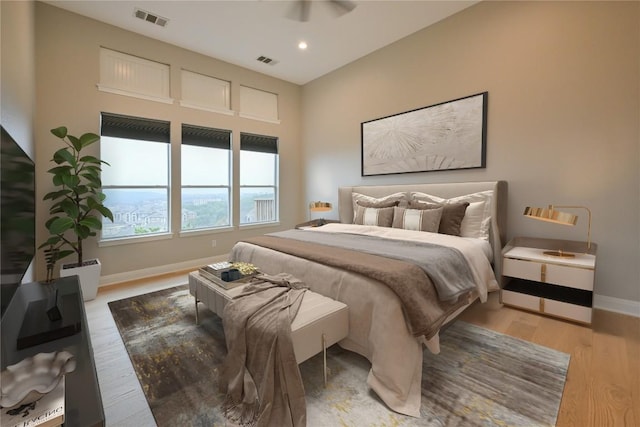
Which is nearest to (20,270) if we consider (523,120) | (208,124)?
(208,124)

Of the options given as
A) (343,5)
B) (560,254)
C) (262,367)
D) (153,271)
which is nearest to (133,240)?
(153,271)

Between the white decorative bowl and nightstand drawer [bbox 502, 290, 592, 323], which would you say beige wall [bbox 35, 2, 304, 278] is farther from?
nightstand drawer [bbox 502, 290, 592, 323]

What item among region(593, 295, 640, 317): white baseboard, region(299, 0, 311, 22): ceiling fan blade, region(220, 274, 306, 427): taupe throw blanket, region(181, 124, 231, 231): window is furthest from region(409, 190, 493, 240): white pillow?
region(181, 124, 231, 231): window

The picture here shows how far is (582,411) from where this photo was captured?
4.98 feet

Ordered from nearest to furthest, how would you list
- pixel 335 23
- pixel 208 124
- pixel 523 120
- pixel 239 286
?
pixel 239 286 < pixel 523 120 < pixel 335 23 < pixel 208 124

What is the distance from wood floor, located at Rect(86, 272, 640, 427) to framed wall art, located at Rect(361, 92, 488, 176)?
178 centimetres

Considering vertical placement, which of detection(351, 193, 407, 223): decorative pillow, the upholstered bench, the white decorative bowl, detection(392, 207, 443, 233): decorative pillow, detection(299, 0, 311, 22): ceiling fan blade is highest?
detection(299, 0, 311, 22): ceiling fan blade

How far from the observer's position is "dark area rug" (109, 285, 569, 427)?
1.49 metres

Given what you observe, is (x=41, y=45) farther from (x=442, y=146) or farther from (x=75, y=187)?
(x=442, y=146)

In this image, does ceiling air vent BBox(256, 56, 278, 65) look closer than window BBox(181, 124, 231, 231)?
No

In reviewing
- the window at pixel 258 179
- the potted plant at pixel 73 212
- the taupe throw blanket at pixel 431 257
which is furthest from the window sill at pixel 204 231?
the taupe throw blanket at pixel 431 257

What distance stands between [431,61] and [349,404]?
4.09 meters

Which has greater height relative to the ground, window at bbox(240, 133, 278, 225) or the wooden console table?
window at bbox(240, 133, 278, 225)

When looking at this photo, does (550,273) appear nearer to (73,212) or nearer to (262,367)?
(262,367)
